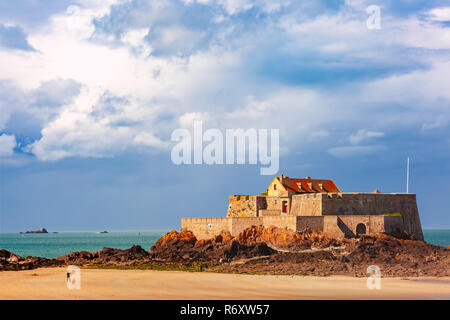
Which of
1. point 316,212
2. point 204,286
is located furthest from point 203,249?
point 204,286

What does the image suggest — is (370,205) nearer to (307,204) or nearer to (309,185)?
(307,204)

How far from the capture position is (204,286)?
3294 centimetres

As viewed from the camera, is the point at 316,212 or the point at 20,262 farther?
the point at 316,212

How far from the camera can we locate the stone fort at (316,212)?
4678 centimetres

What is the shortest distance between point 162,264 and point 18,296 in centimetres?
1700

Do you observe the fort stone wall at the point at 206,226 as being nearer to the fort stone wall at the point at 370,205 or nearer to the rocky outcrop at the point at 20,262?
the fort stone wall at the point at 370,205

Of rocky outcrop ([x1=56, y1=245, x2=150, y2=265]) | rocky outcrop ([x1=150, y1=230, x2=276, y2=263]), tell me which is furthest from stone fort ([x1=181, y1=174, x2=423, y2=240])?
rocky outcrop ([x1=56, y1=245, x2=150, y2=265])

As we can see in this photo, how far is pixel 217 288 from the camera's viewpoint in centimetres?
3216

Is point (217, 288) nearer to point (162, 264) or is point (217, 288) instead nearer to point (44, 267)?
point (162, 264)

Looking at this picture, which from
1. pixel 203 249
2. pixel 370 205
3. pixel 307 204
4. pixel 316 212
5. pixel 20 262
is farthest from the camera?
pixel 307 204

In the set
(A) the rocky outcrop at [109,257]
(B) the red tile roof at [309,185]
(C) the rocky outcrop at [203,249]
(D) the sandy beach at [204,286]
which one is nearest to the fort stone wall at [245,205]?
(B) the red tile roof at [309,185]

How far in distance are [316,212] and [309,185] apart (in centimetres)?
673

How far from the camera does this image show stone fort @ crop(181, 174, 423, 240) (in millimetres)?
46781
